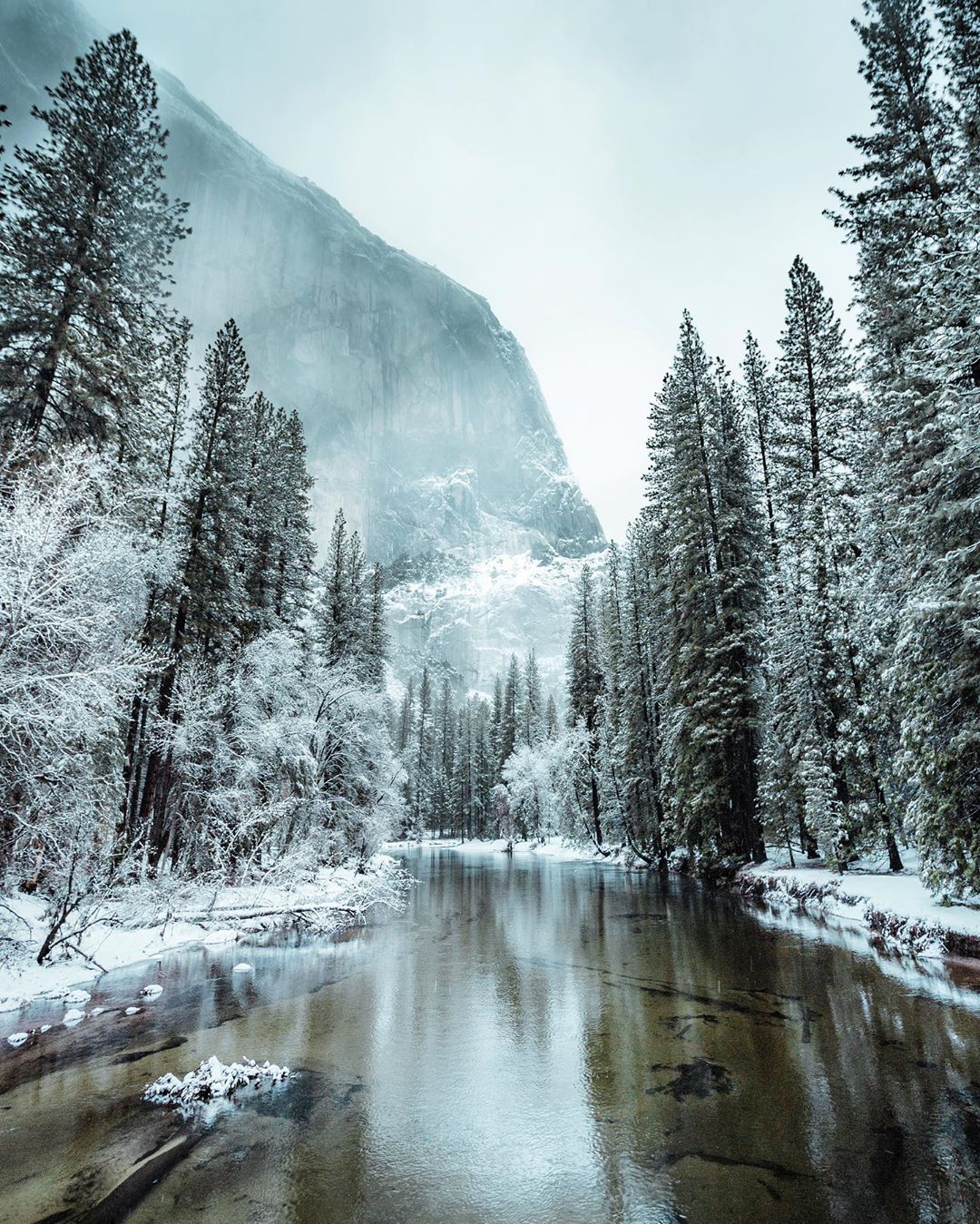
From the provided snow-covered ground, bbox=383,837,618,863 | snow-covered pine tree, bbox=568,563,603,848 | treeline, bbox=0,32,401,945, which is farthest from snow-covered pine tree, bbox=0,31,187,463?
snow-covered ground, bbox=383,837,618,863

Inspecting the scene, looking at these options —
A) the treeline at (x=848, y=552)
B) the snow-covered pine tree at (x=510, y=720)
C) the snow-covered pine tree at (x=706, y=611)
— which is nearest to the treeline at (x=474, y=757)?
the snow-covered pine tree at (x=510, y=720)

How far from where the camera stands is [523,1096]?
6.96m

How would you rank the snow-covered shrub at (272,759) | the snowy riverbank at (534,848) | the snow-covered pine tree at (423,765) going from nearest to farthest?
the snow-covered shrub at (272,759) < the snowy riverbank at (534,848) < the snow-covered pine tree at (423,765)

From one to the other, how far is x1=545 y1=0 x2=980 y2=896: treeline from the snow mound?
40.4ft

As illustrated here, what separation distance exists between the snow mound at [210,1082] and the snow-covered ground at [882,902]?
40.7 ft

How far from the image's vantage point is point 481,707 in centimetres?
9938

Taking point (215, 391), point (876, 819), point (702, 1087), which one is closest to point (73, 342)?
point (215, 391)

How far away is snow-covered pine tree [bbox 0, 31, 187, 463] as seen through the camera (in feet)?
48.4

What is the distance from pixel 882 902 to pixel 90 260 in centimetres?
2549

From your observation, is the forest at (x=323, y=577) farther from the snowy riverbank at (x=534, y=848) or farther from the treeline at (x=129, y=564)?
the snowy riverbank at (x=534, y=848)

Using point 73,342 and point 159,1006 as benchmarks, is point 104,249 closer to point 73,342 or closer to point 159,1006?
point 73,342

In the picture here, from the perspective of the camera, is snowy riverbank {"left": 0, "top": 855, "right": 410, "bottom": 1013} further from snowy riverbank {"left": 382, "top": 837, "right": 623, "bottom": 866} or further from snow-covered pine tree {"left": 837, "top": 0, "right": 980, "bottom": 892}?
snowy riverbank {"left": 382, "top": 837, "right": 623, "bottom": 866}

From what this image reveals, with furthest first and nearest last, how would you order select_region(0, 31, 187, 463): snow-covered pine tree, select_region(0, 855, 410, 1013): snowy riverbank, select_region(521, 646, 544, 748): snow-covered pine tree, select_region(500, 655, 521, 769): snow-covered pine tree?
1. select_region(500, 655, 521, 769): snow-covered pine tree
2. select_region(521, 646, 544, 748): snow-covered pine tree
3. select_region(0, 31, 187, 463): snow-covered pine tree
4. select_region(0, 855, 410, 1013): snowy riverbank

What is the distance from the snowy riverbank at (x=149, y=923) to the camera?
34.7 ft
